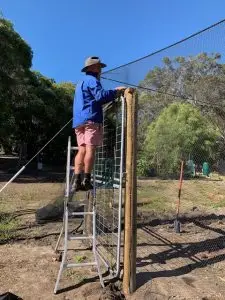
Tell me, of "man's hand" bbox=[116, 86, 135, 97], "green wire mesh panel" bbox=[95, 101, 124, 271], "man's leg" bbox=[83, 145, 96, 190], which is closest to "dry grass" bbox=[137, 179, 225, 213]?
"green wire mesh panel" bbox=[95, 101, 124, 271]

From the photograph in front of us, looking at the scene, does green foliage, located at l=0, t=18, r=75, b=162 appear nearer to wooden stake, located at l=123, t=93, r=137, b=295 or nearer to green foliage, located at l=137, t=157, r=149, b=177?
green foliage, located at l=137, t=157, r=149, b=177

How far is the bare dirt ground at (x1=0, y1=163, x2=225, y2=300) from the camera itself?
439 centimetres

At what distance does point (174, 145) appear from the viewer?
14.7 meters

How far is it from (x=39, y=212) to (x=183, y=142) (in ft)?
25.6

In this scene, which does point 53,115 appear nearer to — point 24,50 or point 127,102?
point 24,50

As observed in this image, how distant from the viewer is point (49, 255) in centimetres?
564

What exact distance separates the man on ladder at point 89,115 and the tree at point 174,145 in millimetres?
8499

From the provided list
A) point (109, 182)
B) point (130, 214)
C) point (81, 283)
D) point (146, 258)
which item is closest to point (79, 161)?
point (109, 182)

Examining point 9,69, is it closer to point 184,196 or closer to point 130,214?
point 184,196

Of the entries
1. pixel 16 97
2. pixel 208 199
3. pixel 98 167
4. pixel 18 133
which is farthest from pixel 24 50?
pixel 98 167

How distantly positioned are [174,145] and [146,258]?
30.9ft

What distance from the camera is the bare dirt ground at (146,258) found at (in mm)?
4395

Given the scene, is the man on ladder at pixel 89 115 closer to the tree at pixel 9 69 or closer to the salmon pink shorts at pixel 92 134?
the salmon pink shorts at pixel 92 134

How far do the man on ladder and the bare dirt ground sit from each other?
3.69 feet
